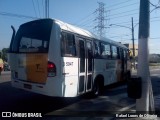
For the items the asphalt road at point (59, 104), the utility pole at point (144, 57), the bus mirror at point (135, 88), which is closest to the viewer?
the bus mirror at point (135, 88)

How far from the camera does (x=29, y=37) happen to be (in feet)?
30.6

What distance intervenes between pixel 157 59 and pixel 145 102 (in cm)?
10506

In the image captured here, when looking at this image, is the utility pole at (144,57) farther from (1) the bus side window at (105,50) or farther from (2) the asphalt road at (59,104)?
(1) the bus side window at (105,50)

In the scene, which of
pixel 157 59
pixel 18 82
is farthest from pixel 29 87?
pixel 157 59

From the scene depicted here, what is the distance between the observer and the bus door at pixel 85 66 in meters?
9.91

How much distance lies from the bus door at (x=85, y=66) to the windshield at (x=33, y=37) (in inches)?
69.7

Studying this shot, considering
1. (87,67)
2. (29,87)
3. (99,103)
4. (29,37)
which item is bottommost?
(99,103)

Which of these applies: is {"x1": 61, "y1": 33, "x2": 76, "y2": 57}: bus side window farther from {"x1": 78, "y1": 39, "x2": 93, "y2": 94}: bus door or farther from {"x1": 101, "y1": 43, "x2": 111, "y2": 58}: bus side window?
{"x1": 101, "y1": 43, "x2": 111, "y2": 58}: bus side window

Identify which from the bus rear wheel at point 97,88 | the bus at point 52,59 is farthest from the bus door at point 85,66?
the bus rear wheel at point 97,88

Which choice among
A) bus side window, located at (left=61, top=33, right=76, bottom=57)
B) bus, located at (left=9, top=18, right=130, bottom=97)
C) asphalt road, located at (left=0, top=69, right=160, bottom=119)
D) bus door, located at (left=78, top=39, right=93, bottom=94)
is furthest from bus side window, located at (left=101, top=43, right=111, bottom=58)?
bus side window, located at (left=61, top=33, right=76, bottom=57)

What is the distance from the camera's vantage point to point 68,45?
907cm

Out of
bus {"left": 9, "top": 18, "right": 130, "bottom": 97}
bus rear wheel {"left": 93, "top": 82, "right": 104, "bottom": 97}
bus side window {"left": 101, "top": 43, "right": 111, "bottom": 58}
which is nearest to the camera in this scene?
bus {"left": 9, "top": 18, "right": 130, "bottom": 97}

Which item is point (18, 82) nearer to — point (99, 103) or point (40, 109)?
point (40, 109)

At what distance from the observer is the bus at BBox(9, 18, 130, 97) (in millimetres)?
8359
